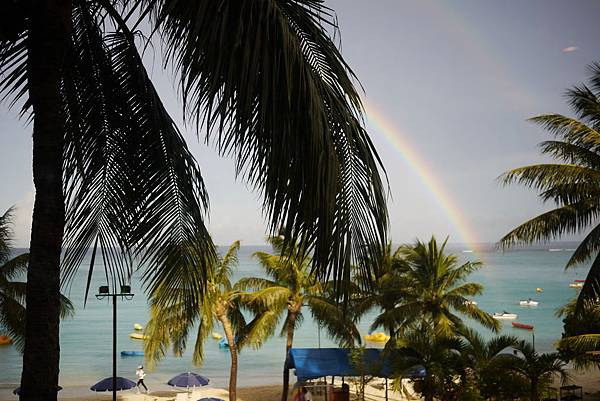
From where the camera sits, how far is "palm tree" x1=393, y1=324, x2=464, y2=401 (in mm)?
14102

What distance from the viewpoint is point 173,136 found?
3.81 metres

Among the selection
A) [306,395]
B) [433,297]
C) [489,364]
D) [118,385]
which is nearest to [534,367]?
[489,364]

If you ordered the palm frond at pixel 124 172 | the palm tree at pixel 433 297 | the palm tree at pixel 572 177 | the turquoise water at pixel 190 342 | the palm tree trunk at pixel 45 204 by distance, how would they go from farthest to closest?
the turquoise water at pixel 190 342
the palm tree at pixel 433 297
the palm tree at pixel 572 177
the palm frond at pixel 124 172
the palm tree trunk at pixel 45 204

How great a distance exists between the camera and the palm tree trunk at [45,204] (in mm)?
2615

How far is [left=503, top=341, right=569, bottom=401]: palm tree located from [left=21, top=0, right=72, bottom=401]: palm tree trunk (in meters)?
12.0

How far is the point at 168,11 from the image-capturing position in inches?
84.8

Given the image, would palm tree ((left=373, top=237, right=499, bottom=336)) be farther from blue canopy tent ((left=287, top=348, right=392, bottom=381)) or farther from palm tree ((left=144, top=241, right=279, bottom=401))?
palm tree ((left=144, top=241, right=279, bottom=401))

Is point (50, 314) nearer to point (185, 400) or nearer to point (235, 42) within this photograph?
point (235, 42)

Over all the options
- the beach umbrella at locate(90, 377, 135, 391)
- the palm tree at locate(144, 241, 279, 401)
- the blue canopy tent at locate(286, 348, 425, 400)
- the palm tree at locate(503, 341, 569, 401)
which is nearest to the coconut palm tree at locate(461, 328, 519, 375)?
the palm tree at locate(503, 341, 569, 401)

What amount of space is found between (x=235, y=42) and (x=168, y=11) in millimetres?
272

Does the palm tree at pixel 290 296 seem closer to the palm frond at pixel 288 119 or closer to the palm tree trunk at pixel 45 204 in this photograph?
the palm tree trunk at pixel 45 204

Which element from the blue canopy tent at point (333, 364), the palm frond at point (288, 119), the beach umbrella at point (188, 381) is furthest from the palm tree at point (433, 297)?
the palm frond at point (288, 119)

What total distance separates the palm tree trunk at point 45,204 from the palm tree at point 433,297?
664 inches

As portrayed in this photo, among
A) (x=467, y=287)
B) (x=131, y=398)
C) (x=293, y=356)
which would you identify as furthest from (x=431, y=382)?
(x=131, y=398)
